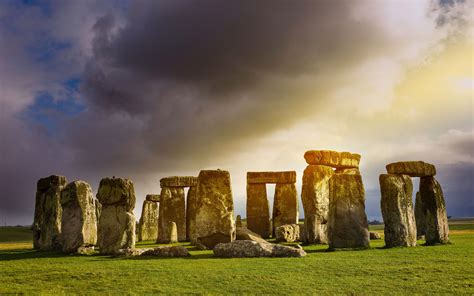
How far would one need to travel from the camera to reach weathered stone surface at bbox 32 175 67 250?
728 inches

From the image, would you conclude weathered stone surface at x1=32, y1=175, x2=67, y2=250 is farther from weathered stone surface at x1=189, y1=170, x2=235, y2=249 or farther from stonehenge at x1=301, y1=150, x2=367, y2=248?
stonehenge at x1=301, y1=150, x2=367, y2=248

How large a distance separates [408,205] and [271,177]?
11723 mm

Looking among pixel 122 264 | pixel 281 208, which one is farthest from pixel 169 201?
pixel 122 264

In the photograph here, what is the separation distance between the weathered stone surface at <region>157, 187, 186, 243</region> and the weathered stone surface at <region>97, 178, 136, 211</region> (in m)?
10.5

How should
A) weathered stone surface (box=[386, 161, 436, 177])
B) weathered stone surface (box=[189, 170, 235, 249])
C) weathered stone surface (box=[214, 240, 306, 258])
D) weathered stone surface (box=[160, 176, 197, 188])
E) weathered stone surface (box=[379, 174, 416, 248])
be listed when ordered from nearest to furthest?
weathered stone surface (box=[214, 240, 306, 258])
weathered stone surface (box=[379, 174, 416, 248])
weathered stone surface (box=[189, 170, 235, 249])
weathered stone surface (box=[386, 161, 436, 177])
weathered stone surface (box=[160, 176, 197, 188])

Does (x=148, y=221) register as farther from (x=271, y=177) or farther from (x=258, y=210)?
(x=271, y=177)

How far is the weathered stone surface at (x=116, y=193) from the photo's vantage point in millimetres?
15156

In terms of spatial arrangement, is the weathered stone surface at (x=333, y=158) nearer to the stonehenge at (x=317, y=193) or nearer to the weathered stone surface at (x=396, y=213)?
the stonehenge at (x=317, y=193)

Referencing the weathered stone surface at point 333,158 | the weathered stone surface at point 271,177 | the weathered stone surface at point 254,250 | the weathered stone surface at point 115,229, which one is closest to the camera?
the weathered stone surface at point 254,250

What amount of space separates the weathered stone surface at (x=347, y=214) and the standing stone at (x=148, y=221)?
1619cm

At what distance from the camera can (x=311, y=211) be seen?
63.6 ft

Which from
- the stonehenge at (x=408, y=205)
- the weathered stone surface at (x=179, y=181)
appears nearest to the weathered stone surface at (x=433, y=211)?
the stonehenge at (x=408, y=205)

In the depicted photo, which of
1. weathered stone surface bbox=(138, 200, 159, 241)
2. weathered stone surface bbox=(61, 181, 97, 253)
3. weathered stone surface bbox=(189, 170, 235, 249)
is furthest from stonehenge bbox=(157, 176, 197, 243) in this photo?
weathered stone surface bbox=(61, 181, 97, 253)

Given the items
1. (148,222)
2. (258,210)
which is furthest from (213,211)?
(148,222)
